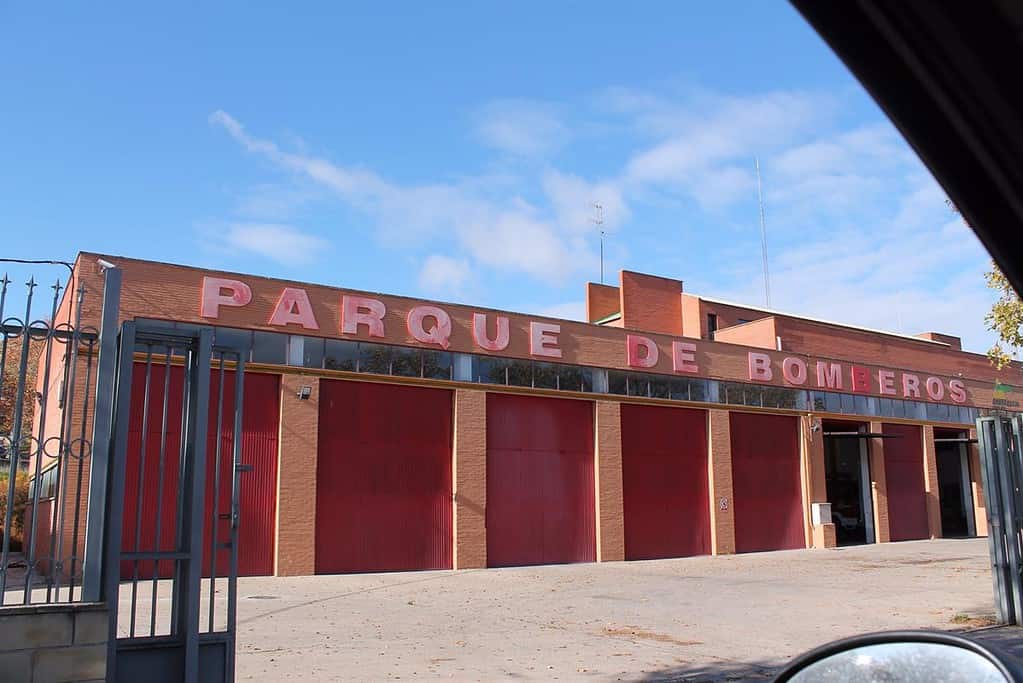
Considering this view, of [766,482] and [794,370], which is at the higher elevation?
[794,370]

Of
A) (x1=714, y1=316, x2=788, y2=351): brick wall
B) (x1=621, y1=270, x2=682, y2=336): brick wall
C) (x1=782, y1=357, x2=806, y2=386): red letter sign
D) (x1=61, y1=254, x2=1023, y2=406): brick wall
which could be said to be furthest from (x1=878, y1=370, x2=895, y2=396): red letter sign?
(x1=621, y1=270, x2=682, y2=336): brick wall

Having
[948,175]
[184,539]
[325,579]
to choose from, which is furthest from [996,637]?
[325,579]

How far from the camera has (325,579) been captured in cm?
2019

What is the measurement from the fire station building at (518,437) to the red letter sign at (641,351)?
0.06 metres

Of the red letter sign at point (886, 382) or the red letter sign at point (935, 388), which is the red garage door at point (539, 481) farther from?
the red letter sign at point (935, 388)

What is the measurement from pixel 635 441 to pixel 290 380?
1148 cm

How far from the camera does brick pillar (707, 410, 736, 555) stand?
29.1m

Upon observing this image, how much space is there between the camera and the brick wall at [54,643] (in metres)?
5.31

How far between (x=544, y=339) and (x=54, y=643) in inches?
832

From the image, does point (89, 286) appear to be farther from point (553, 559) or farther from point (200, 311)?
point (553, 559)

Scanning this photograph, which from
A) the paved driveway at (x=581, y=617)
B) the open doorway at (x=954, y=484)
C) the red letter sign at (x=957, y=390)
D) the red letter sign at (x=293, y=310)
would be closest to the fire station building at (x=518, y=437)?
the red letter sign at (x=293, y=310)

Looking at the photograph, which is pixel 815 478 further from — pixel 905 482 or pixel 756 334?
pixel 756 334

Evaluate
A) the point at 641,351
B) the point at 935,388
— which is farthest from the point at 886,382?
the point at 641,351

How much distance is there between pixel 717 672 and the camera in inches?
360
